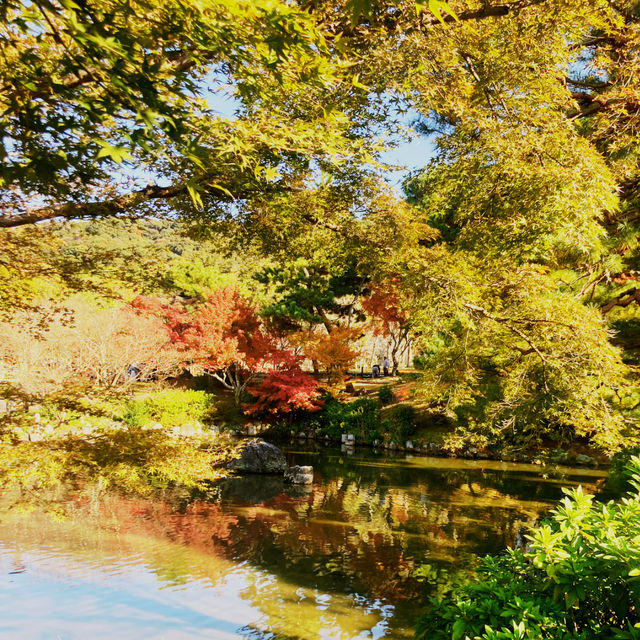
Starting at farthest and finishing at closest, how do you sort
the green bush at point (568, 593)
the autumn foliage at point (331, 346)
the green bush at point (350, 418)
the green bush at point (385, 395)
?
the green bush at point (385, 395), the green bush at point (350, 418), the autumn foliage at point (331, 346), the green bush at point (568, 593)

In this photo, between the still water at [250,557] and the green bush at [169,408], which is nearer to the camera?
the still water at [250,557]

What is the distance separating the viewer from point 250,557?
7.16 metres

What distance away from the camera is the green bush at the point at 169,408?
1584cm

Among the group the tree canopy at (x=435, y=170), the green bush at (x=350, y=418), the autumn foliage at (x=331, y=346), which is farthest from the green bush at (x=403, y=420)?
the tree canopy at (x=435, y=170)

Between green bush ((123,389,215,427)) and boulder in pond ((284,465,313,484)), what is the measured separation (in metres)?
4.58

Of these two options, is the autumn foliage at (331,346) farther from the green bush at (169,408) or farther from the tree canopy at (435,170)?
the tree canopy at (435,170)

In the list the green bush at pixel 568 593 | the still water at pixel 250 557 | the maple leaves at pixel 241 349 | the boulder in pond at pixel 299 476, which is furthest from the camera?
the maple leaves at pixel 241 349

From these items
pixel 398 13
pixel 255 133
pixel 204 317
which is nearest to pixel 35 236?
pixel 255 133

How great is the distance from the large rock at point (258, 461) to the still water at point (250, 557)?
33.2 inches

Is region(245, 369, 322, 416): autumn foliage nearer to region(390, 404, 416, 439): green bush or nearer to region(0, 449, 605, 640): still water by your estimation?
region(390, 404, 416, 439): green bush

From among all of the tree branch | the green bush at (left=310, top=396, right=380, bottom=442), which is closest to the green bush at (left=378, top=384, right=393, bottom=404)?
the green bush at (left=310, top=396, right=380, bottom=442)

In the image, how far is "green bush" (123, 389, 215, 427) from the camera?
624 inches

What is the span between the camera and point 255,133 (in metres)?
3.42

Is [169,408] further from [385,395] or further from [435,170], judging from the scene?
[435,170]
